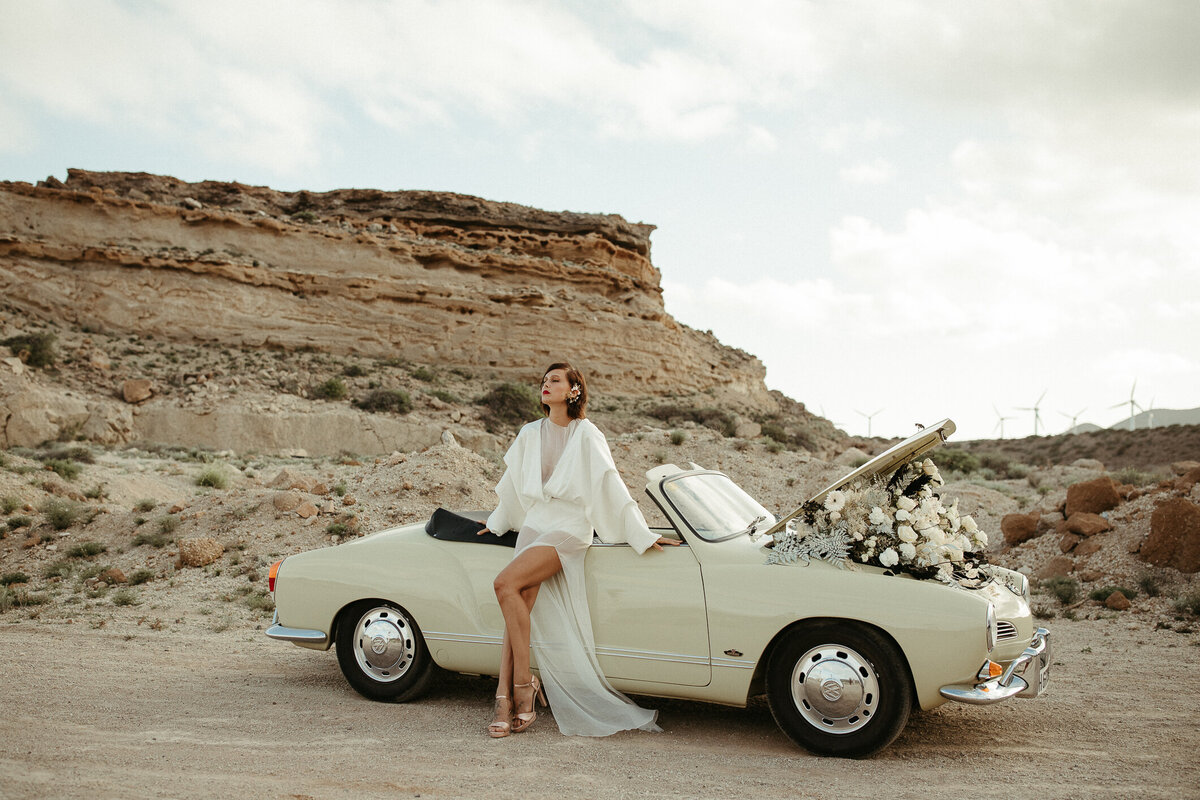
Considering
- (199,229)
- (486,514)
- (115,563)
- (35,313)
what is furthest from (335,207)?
(486,514)

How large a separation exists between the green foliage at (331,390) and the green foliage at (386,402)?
2.67ft

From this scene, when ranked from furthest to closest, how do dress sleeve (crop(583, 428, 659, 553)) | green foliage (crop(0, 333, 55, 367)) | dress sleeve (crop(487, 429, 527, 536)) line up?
green foliage (crop(0, 333, 55, 367))
dress sleeve (crop(487, 429, 527, 536))
dress sleeve (crop(583, 428, 659, 553))

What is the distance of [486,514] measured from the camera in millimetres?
6238

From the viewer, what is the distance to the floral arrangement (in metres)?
4.54

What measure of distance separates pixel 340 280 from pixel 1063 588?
3699 centimetres

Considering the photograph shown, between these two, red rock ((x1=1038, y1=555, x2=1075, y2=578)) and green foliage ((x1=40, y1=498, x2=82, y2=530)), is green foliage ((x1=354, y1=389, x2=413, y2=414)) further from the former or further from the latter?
red rock ((x1=1038, y1=555, x2=1075, y2=578))

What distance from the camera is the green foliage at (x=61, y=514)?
12.2m

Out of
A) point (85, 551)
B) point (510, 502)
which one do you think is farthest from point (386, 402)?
point (510, 502)

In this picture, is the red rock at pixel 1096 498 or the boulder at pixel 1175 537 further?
the red rock at pixel 1096 498

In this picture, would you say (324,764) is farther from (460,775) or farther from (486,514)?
(486,514)

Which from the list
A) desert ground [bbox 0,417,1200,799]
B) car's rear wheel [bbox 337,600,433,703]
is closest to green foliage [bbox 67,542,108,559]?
desert ground [bbox 0,417,1200,799]

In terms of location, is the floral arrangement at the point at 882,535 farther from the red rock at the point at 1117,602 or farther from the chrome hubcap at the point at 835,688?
the red rock at the point at 1117,602

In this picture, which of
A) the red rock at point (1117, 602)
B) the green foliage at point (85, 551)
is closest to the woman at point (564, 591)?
the red rock at point (1117, 602)

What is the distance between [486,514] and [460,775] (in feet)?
7.75
